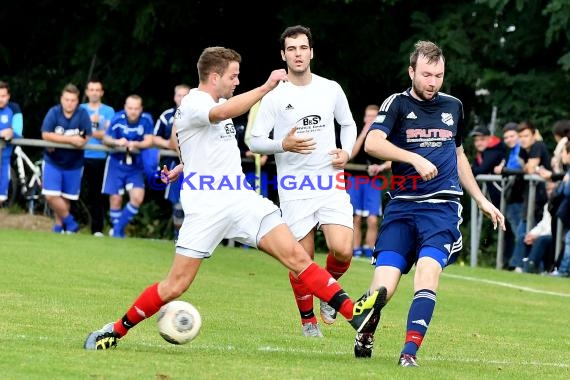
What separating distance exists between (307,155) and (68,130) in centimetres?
950

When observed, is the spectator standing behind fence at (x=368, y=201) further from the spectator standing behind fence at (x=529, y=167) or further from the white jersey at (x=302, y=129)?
the white jersey at (x=302, y=129)

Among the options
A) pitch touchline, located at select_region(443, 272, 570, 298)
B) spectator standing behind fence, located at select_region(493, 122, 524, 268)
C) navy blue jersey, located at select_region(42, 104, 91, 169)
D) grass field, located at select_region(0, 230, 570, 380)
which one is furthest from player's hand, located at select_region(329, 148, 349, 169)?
navy blue jersey, located at select_region(42, 104, 91, 169)

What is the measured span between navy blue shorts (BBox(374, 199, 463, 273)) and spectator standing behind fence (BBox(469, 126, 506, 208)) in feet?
36.9

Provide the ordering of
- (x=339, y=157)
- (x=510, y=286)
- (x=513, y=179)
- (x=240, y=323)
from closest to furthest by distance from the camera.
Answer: (x=339, y=157) < (x=240, y=323) < (x=510, y=286) < (x=513, y=179)

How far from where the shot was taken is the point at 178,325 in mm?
9094

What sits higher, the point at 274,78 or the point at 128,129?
the point at 274,78

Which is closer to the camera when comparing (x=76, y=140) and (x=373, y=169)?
(x=76, y=140)

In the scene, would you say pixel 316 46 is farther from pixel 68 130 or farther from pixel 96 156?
pixel 68 130

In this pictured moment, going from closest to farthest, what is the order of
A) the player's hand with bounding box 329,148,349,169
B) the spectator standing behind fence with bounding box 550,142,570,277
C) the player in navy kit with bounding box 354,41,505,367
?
the player in navy kit with bounding box 354,41,505,367 < the player's hand with bounding box 329,148,349,169 < the spectator standing behind fence with bounding box 550,142,570,277

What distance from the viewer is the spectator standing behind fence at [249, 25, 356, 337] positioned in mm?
10961

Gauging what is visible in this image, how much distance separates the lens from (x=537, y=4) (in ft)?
72.5

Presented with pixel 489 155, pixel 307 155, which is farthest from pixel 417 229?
pixel 489 155

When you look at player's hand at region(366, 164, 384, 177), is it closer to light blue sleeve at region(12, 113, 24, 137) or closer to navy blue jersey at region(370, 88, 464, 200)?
light blue sleeve at region(12, 113, 24, 137)

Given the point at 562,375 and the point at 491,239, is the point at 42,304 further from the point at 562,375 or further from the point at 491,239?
the point at 491,239
